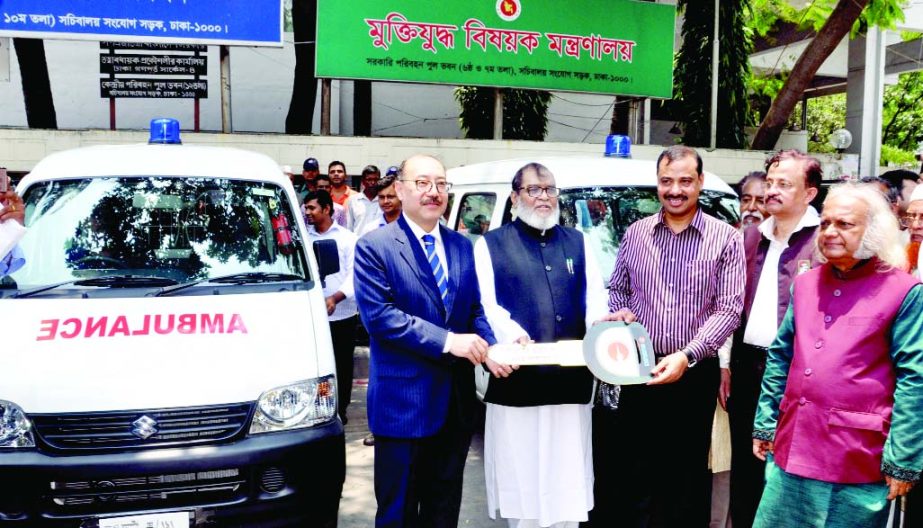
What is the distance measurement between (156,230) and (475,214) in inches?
97.8

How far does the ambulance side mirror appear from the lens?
13.7 feet

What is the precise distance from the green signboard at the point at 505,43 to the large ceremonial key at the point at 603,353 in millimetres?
8173

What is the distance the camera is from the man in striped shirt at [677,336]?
333 cm

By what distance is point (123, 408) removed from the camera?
2.99 meters

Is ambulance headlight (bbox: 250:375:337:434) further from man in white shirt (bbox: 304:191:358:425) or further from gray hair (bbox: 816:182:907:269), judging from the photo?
gray hair (bbox: 816:182:907:269)

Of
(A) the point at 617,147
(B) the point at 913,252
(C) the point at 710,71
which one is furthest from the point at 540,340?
(C) the point at 710,71

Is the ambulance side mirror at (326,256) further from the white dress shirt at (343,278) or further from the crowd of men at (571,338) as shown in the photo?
the white dress shirt at (343,278)

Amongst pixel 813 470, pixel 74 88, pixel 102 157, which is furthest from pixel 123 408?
pixel 74 88

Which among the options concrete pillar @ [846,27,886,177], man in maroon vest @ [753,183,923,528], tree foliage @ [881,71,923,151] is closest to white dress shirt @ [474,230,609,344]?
man in maroon vest @ [753,183,923,528]

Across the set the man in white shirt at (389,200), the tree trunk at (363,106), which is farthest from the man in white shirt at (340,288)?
the tree trunk at (363,106)

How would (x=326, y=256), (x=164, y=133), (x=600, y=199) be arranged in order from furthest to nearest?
(x=164, y=133), (x=600, y=199), (x=326, y=256)

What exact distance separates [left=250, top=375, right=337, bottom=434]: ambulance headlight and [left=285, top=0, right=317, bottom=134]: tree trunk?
902cm

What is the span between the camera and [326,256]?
4.18 metres

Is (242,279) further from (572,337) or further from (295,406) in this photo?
(572,337)
